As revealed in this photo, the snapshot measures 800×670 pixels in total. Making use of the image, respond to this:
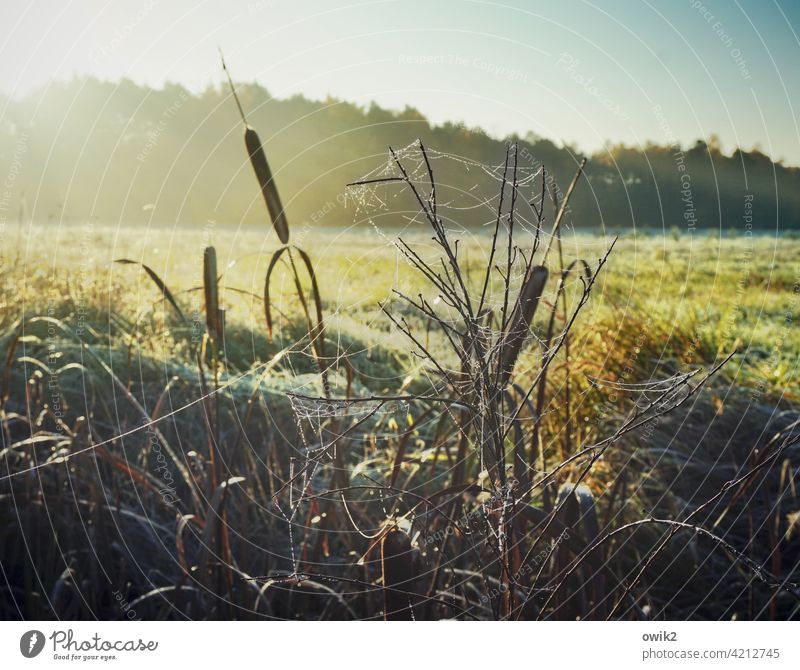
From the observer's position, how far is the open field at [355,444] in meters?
1.40

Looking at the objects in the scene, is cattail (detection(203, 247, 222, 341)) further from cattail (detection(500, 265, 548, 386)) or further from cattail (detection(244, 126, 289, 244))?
cattail (detection(500, 265, 548, 386))

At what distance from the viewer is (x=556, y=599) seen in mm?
1332

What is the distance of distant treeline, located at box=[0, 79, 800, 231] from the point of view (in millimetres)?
1511

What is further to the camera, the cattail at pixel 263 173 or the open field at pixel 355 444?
the open field at pixel 355 444

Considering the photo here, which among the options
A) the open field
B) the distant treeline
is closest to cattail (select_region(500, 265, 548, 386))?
the open field

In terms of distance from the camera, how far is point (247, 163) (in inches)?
62.6

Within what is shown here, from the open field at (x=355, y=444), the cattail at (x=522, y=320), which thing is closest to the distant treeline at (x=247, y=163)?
the open field at (x=355, y=444)

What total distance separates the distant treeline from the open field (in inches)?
4.3

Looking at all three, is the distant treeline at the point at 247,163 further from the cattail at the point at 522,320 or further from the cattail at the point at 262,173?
the cattail at the point at 522,320

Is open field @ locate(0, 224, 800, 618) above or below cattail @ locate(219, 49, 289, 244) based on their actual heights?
below

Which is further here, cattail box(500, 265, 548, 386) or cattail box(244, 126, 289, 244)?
cattail box(244, 126, 289, 244)

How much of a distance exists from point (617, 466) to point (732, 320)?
673mm

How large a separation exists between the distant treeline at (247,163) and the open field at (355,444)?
11cm
